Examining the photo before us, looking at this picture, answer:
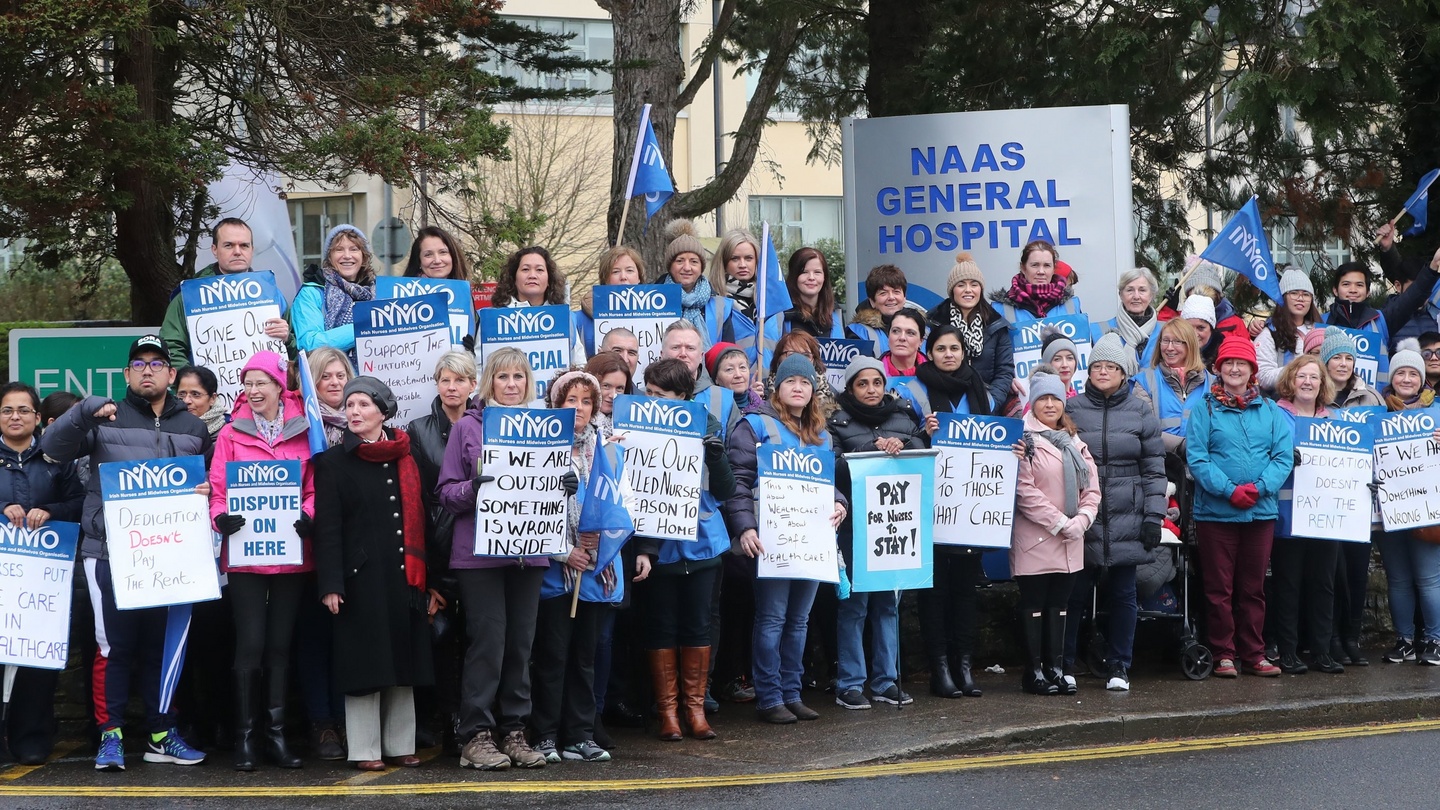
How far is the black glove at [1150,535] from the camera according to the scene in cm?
1023

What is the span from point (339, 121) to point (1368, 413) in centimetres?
816

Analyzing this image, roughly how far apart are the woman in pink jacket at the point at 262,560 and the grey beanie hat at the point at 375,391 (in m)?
0.43

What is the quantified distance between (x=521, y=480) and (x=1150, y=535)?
157 inches

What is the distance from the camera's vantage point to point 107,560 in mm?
8719

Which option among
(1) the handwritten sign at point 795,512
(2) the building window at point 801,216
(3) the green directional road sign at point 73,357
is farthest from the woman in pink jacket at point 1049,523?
(2) the building window at point 801,216

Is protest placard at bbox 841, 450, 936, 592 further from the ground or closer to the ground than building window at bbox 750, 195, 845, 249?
closer to the ground

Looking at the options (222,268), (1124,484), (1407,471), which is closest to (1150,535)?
(1124,484)

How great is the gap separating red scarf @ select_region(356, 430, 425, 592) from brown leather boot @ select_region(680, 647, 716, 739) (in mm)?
1515

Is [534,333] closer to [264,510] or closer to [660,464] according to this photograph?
[660,464]

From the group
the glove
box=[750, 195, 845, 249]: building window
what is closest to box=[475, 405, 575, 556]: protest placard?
the glove

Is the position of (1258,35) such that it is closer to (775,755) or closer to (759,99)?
(759,99)

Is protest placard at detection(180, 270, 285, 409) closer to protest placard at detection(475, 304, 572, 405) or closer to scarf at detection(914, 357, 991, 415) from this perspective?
protest placard at detection(475, 304, 572, 405)

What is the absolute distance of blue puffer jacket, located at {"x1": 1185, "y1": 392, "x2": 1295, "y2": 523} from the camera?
1062 centimetres

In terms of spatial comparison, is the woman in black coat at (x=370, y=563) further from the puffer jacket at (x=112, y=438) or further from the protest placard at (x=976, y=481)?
the protest placard at (x=976, y=481)
